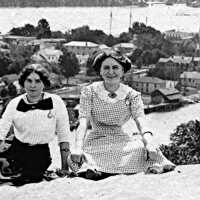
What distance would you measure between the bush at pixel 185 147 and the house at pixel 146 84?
1076 centimetres

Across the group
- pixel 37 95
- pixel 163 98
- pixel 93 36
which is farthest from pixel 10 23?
pixel 37 95

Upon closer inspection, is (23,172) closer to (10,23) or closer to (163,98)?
(163,98)

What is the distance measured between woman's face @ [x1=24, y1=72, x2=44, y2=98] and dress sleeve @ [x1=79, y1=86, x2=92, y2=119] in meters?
0.14

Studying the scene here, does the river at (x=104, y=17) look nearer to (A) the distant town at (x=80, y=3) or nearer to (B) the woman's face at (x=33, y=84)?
(A) the distant town at (x=80, y=3)

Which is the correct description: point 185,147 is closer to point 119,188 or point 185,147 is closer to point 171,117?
point 119,188

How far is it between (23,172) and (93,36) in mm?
22298

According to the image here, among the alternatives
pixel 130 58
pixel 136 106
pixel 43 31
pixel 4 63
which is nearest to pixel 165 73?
pixel 130 58

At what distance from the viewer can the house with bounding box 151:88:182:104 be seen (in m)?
13.7

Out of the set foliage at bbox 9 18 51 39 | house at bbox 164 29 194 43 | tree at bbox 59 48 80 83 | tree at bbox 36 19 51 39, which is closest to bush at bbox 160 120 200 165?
tree at bbox 59 48 80 83

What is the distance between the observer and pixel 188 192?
1.42 meters

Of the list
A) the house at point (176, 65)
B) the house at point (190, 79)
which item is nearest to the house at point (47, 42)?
the house at point (176, 65)

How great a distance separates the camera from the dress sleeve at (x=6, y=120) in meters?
1.66

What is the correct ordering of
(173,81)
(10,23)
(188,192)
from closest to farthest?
(188,192) < (173,81) < (10,23)

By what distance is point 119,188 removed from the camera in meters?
1.47
